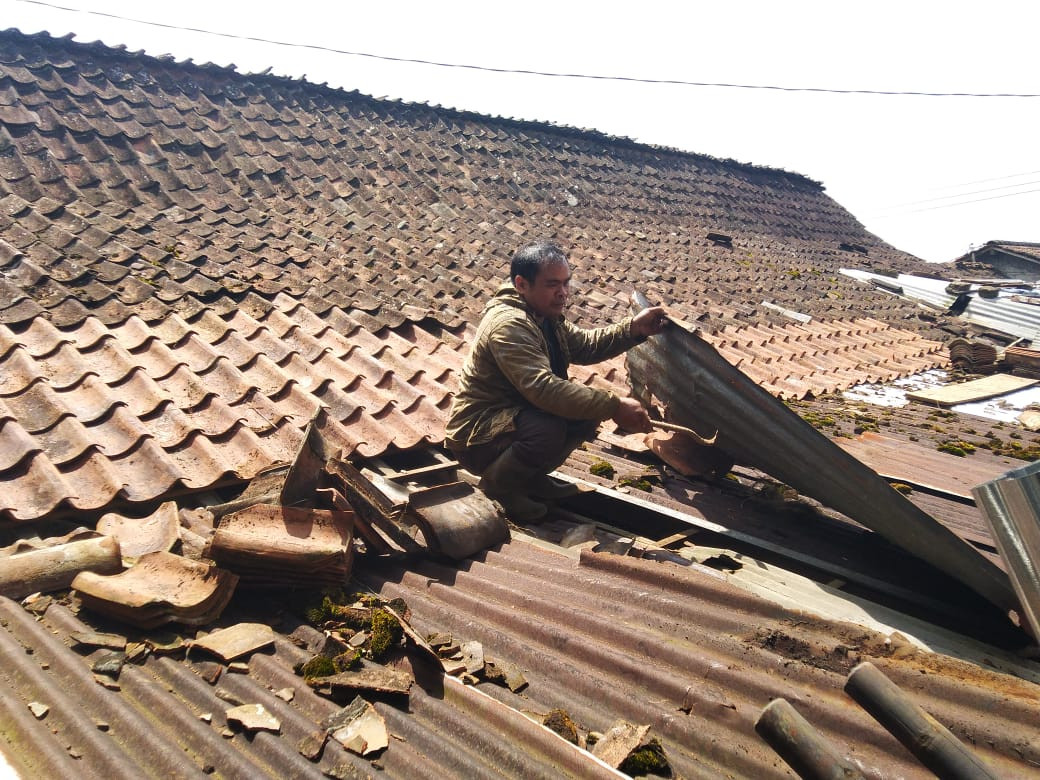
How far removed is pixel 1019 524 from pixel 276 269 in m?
5.35

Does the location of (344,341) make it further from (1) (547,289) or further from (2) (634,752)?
(2) (634,752)

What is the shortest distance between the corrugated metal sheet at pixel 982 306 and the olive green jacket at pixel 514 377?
28.0 ft

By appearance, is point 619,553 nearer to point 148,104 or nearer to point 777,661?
point 777,661

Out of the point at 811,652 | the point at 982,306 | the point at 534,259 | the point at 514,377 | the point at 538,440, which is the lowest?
the point at 811,652

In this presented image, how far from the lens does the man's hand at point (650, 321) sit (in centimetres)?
374

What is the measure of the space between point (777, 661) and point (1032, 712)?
65 cm

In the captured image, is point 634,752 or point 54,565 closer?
point 634,752

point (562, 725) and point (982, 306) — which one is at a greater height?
point (982, 306)

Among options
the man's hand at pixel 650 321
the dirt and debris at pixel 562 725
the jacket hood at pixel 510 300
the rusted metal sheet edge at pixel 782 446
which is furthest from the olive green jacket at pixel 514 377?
the dirt and debris at pixel 562 725

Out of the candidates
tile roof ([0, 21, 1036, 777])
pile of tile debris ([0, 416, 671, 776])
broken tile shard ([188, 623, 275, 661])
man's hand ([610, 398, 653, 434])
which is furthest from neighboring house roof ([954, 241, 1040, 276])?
broken tile shard ([188, 623, 275, 661])

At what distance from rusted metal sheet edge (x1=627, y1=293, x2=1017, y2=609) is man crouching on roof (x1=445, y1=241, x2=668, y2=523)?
0.78 ft

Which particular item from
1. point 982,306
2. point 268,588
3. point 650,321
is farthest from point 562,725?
point 982,306

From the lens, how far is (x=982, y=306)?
10945 millimetres

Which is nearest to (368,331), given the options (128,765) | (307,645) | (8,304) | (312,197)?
(8,304)
